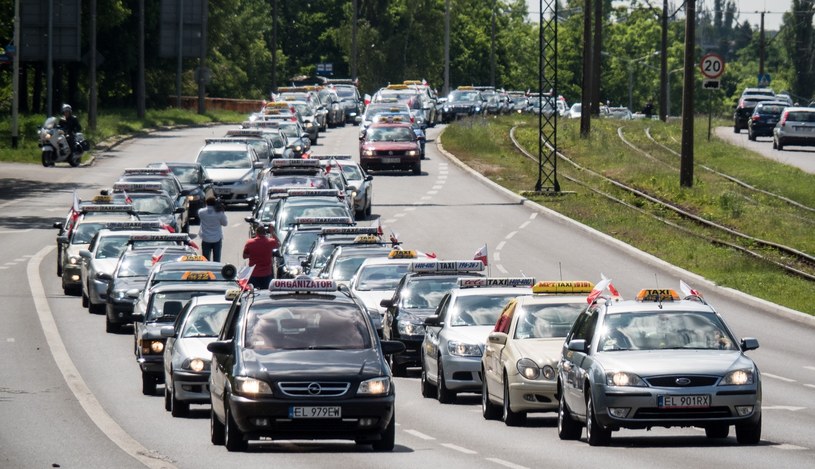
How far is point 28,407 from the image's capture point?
69.9 feet

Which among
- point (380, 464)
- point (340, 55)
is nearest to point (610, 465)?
point (380, 464)

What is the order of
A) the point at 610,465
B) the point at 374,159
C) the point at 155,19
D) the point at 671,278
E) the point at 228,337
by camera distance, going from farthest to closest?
1. the point at 155,19
2. the point at 374,159
3. the point at 671,278
4. the point at 228,337
5. the point at 610,465

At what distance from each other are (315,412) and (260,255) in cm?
1515

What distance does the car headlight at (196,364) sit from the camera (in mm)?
19892

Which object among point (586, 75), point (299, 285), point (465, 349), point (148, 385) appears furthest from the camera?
point (586, 75)

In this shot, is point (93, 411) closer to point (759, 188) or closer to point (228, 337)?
point (228, 337)

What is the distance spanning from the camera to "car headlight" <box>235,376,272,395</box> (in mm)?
15578

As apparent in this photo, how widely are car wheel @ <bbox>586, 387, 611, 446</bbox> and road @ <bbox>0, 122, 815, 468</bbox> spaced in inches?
4.7

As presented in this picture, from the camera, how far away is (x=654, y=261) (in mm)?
40125

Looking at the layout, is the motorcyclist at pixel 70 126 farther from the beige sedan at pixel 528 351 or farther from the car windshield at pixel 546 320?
the car windshield at pixel 546 320

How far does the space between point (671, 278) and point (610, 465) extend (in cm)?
2342

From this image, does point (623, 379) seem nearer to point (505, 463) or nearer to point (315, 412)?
point (505, 463)

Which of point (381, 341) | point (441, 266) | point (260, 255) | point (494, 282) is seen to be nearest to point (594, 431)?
point (381, 341)

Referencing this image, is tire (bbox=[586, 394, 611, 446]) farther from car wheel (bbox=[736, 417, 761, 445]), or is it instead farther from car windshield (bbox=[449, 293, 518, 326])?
car windshield (bbox=[449, 293, 518, 326])
